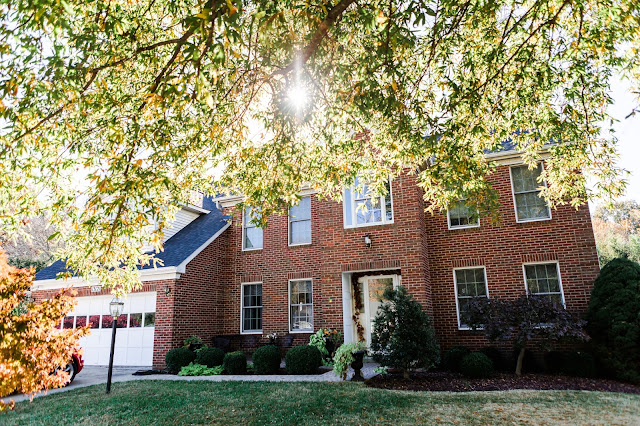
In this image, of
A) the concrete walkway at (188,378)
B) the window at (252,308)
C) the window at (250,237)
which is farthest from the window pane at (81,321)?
the window at (250,237)

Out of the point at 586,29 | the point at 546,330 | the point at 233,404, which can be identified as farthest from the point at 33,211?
the point at 546,330

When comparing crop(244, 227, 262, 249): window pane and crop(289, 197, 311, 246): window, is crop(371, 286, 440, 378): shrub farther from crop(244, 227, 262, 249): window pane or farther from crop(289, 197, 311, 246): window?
crop(244, 227, 262, 249): window pane

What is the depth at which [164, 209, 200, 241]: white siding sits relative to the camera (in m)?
17.0

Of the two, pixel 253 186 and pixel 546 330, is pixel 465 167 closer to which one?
pixel 253 186

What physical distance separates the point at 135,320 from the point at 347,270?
785cm

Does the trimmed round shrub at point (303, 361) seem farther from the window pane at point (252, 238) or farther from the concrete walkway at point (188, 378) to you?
the window pane at point (252, 238)

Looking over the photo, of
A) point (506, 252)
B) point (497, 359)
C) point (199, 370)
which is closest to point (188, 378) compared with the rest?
point (199, 370)

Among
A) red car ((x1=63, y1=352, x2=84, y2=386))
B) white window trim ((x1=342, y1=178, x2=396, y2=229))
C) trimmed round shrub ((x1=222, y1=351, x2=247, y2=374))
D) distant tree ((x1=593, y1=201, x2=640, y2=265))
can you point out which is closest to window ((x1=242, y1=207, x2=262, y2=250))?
white window trim ((x1=342, y1=178, x2=396, y2=229))

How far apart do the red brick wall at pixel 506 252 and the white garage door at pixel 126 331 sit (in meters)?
9.86

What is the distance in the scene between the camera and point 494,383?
9141 mm

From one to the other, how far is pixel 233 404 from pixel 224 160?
16.0 feet

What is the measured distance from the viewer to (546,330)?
969 centimetres

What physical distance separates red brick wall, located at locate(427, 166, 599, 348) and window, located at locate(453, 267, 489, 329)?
7.1 inches

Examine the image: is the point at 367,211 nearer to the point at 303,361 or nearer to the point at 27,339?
the point at 303,361
